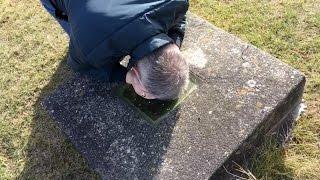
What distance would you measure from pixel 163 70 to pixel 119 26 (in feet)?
1.04

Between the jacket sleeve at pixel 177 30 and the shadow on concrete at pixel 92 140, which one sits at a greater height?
the jacket sleeve at pixel 177 30

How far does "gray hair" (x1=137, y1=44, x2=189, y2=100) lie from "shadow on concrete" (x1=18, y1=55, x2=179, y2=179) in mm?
553

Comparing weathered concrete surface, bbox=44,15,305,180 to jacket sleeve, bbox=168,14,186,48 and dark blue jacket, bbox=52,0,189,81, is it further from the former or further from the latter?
dark blue jacket, bbox=52,0,189,81

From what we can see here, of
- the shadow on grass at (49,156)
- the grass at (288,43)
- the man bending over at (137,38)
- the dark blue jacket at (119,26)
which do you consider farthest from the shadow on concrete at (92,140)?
the grass at (288,43)

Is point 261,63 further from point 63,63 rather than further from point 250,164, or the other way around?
point 63,63

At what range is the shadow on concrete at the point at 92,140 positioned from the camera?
2.76 metres

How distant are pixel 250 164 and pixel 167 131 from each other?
0.62 meters

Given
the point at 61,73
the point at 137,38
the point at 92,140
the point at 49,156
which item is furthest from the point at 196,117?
the point at 61,73

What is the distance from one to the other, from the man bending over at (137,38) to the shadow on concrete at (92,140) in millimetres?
464

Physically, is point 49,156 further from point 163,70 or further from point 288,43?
point 288,43

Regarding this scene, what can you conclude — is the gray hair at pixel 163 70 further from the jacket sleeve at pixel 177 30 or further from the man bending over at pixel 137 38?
the jacket sleeve at pixel 177 30

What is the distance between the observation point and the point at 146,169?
8.86 ft

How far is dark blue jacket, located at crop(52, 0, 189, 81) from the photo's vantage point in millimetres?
2264

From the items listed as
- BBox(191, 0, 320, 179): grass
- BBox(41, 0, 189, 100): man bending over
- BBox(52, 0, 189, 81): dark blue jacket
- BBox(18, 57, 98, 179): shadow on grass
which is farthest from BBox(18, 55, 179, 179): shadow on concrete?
Result: BBox(191, 0, 320, 179): grass
